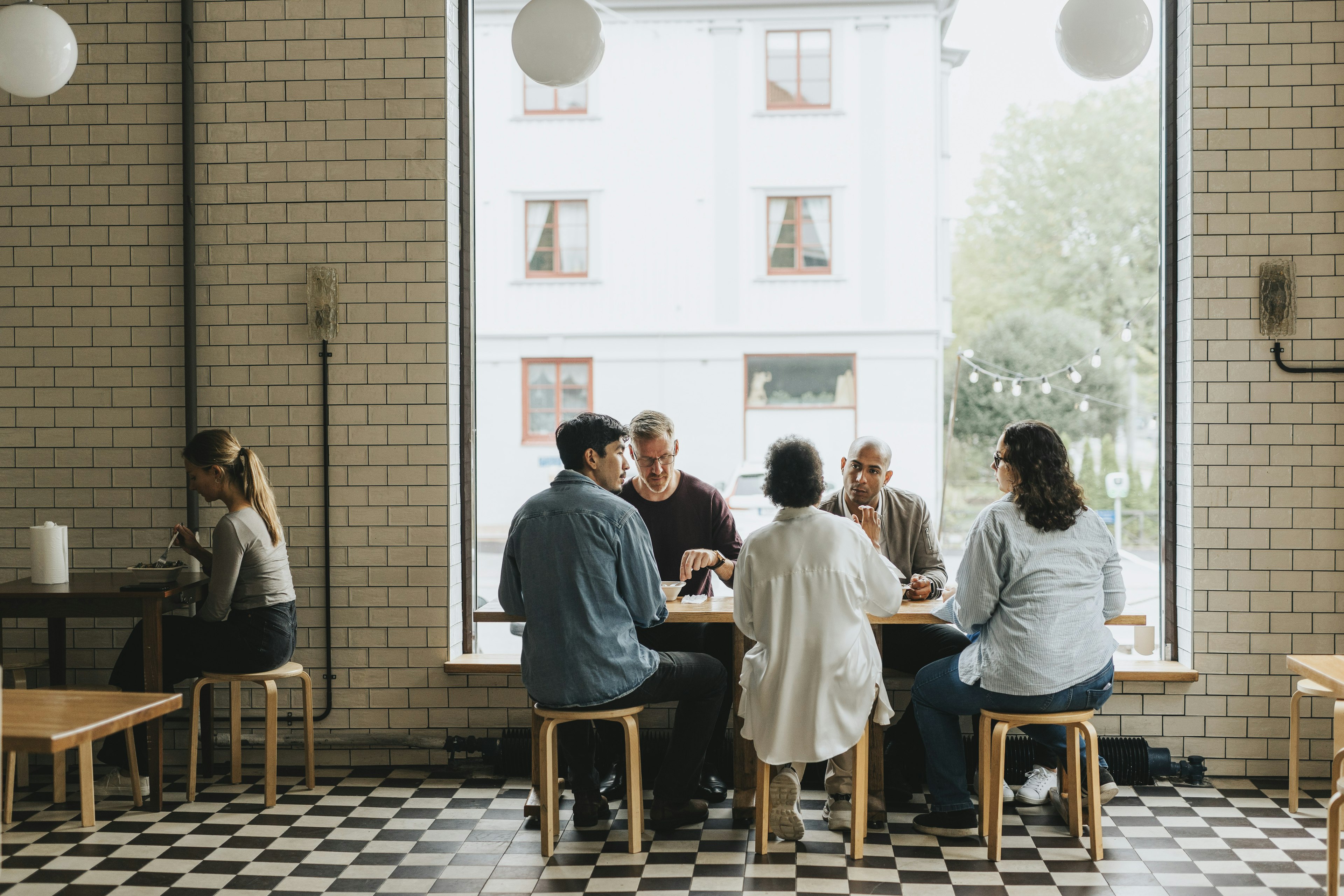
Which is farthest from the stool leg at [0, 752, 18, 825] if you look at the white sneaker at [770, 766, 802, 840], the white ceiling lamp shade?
the white ceiling lamp shade

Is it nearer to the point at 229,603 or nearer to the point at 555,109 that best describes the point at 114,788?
the point at 229,603

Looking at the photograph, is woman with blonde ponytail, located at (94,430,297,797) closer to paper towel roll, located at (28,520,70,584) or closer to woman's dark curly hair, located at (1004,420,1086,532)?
paper towel roll, located at (28,520,70,584)

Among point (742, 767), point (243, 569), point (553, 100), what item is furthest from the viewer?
point (553, 100)

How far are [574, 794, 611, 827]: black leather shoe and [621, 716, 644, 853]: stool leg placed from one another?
0.20 metres

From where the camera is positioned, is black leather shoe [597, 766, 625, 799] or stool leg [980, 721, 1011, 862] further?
black leather shoe [597, 766, 625, 799]

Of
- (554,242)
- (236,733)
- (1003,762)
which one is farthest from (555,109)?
(1003,762)

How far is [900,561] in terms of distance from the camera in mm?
3955

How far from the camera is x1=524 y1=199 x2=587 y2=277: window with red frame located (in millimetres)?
6590

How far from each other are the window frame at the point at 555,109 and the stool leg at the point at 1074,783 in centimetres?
524

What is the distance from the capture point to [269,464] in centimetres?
423

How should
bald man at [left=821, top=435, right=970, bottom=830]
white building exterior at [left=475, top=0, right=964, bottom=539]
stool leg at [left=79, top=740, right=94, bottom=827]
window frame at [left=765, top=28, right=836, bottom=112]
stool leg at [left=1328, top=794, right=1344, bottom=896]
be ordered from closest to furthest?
stool leg at [left=1328, top=794, right=1344, bottom=896] → stool leg at [left=79, top=740, right=94, bottom=827] → bald man at [left=821, top=435, right=970, bottom=830] → window frame at [left=765, top=28, right=836, bottom=112] → white building exterior at [left=475, top=0, right=964, bottom=539]

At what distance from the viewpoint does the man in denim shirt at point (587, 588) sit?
10.3 feet

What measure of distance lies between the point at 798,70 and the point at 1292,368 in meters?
3.46

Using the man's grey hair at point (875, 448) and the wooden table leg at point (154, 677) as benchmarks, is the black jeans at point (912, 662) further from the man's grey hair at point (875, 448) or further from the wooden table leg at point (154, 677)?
the wooden table leg at point (154, 677)
